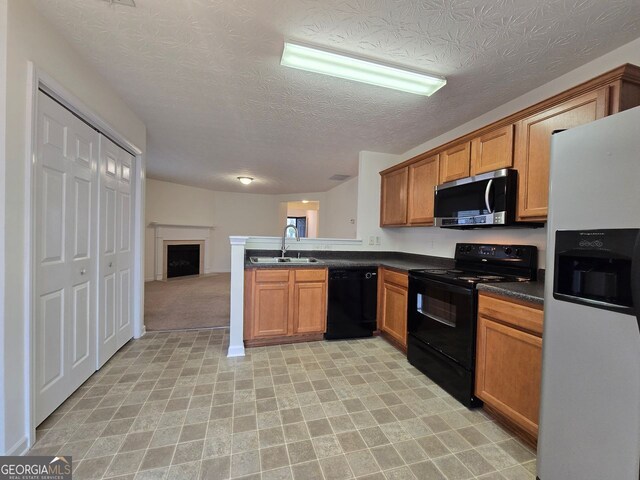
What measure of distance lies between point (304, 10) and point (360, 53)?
480 mm

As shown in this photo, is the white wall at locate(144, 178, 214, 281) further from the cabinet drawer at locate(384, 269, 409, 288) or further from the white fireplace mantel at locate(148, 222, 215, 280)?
the cabinet drawer at locate(384, 269, 409, 288)

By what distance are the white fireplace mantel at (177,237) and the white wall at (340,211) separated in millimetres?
3259

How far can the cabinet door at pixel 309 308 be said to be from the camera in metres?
2.89

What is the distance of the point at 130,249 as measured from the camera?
279 cm

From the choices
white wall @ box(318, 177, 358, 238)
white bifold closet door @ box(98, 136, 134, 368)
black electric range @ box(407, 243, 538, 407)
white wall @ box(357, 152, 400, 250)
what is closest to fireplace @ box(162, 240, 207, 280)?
white wall @ box(318, 177, 358, 238)

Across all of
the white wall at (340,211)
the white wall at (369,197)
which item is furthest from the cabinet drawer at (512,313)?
the white wall at (340,211)

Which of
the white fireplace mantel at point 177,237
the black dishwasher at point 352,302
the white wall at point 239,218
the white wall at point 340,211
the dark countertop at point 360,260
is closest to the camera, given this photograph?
the dark countertop at point 360,260

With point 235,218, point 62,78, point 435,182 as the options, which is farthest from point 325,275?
point 235,218

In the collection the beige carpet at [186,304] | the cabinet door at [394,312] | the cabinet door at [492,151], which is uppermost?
the cabinet door at [492,151]

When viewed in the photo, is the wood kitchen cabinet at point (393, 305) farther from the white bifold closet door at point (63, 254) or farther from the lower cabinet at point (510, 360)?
the white bifold closet door at point (63, 254)

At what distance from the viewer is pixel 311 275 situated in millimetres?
2914

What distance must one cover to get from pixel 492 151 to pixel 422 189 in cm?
87

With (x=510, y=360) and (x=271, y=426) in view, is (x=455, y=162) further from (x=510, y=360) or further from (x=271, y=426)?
(x=271, y=426)

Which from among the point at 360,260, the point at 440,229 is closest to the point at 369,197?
the point at 360,260
